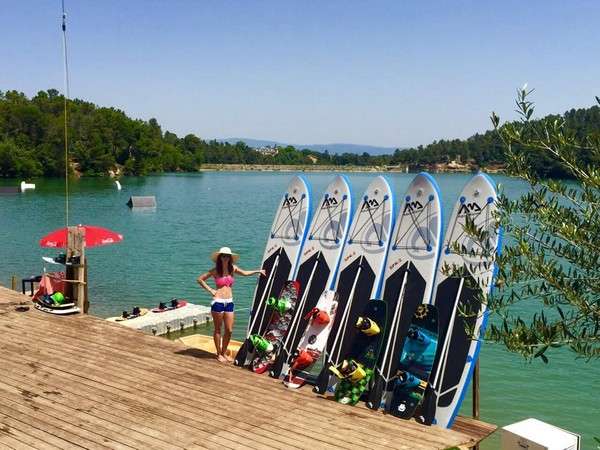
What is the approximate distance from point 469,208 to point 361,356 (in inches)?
90.1

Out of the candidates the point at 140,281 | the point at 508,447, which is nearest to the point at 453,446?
the point at 508,447

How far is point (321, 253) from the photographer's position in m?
9.02

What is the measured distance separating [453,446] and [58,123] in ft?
317

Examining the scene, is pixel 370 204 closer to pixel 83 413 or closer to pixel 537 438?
pixel 537 438

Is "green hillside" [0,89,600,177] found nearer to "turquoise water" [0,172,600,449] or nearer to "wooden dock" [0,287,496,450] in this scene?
"turquoise water" [0,172,600,449]

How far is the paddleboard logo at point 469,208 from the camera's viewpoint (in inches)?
304

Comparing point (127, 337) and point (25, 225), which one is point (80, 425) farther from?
point (25, 225)

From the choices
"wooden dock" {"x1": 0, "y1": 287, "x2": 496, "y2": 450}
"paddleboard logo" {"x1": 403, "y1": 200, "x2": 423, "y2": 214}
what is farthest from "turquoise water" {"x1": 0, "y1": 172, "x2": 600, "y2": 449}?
"wooden dock" {"x1": 0, "y1": 287, "x2": 496, "y2": 450}

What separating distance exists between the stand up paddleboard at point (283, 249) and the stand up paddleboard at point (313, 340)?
101 centimetres

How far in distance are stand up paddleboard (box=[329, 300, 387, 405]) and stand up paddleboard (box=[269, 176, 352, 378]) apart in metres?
0.88

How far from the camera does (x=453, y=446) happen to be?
229 inches

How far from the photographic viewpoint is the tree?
342 centimetres

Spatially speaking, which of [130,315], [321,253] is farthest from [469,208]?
[130,315]

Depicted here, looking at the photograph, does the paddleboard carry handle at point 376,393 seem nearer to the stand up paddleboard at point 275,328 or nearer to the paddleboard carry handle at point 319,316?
the paddleboard carry handle at point 319,316
